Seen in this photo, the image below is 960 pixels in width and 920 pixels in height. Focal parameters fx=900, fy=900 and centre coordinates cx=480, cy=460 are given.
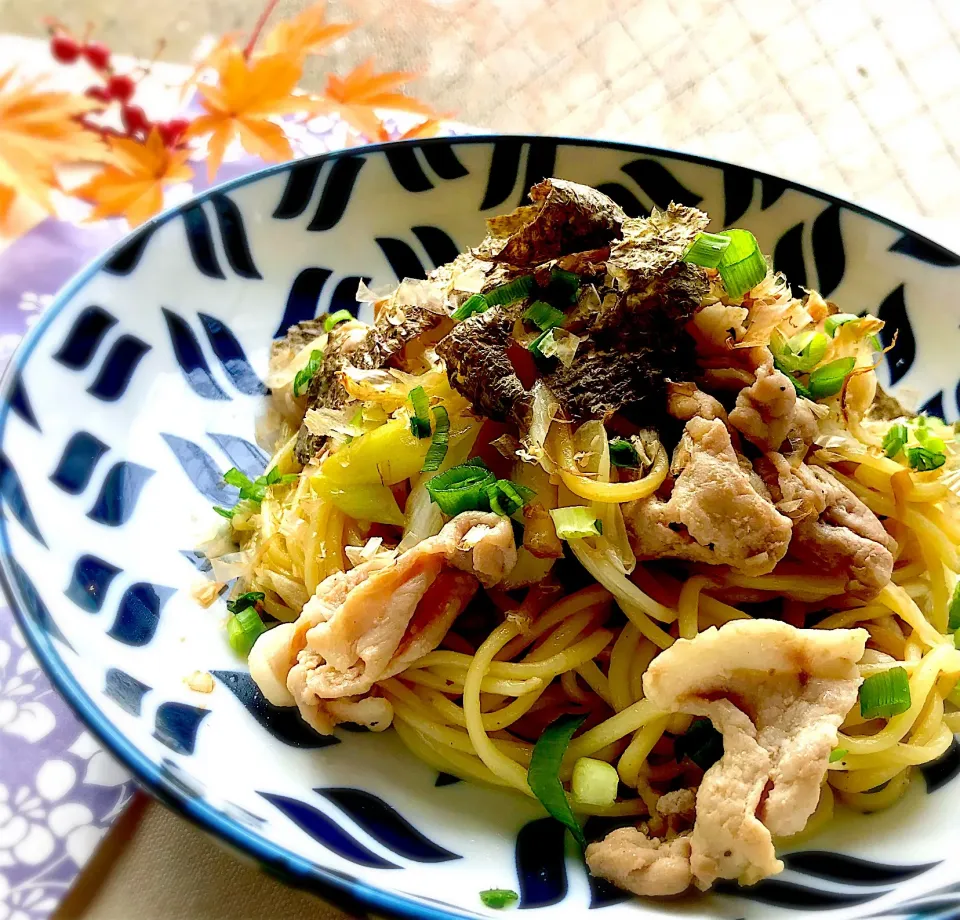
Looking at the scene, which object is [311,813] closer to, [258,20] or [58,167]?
[58,167]

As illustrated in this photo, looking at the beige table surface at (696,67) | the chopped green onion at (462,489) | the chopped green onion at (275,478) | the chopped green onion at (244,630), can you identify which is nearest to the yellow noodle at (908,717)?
the chopped green onion at (462,489)

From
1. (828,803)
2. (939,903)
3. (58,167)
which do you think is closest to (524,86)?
(58,167)

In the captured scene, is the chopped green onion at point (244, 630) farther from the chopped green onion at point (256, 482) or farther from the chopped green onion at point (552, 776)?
the chopped green onion at point (552, 776)

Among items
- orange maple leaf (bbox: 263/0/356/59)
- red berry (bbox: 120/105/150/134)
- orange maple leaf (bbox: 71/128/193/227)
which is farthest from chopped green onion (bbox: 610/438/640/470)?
orange maple leaf (bbox: 263/0/356/59)

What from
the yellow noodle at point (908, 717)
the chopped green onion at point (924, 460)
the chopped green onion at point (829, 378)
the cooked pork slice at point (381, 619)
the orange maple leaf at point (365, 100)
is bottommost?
the yellow noodle at point (908, 717)

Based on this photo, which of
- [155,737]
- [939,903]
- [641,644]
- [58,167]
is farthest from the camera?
[58,167]

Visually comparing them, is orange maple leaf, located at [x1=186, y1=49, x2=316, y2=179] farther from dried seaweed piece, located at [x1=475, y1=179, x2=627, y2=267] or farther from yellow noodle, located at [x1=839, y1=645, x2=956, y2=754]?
yellow noodle, located at [x1=839, y1=645, x2=956, y2=754]

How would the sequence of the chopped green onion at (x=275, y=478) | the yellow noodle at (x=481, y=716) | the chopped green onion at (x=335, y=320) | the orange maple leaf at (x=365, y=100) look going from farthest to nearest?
the orange maple leaf at (x=365, y=100), the chopped green onion at (x=335, y=320), the chopped green onion at (x=275, y=478), the yellow noodle at (x=481, y=716)
